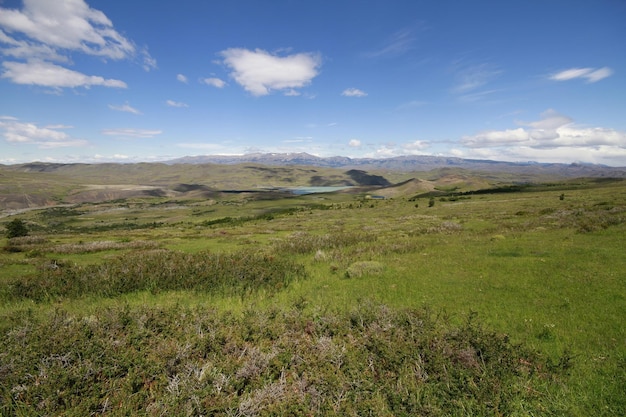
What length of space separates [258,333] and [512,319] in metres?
10.3

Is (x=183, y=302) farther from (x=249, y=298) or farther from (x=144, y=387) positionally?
(x=144, y=387)

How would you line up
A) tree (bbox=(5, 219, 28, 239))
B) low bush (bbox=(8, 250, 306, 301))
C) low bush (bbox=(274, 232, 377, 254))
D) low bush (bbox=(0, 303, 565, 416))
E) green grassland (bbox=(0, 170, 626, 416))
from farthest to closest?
tree (bbox=(5, 219, 28, 239)) → low bush (bbox=(274, 232, 377, 254)) → low bush (bbox=(8, 250, 306, 301)) → green grassland (bbox=(0, 170, 626, 416)) → low bush (bbox=(0, 303, 565, 416))

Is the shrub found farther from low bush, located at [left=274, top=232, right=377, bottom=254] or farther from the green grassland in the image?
low bush, located at [left=274, top=232, right=377, bottom=254]

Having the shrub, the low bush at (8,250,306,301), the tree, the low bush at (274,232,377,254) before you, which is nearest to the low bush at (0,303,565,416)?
the low bush at (8,250,306,301)

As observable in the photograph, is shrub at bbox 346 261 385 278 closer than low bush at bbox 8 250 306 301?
No

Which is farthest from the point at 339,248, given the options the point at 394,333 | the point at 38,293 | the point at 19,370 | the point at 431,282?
the point at 19,370

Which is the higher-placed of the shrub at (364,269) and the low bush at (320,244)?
the shrub at (364,269)

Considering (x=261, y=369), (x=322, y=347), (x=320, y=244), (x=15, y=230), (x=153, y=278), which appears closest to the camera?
(x=261, y=369)

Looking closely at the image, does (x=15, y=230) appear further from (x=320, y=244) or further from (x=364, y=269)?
(x=364, y=269)

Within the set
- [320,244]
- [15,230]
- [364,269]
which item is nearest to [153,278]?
[364,269]

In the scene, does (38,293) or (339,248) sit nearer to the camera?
(38,293)

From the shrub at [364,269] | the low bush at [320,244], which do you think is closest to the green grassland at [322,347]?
the shrub at [364,269]

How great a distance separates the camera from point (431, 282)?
57.8 ft

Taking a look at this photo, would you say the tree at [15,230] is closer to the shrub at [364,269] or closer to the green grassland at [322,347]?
the green grassland at [322,347]
